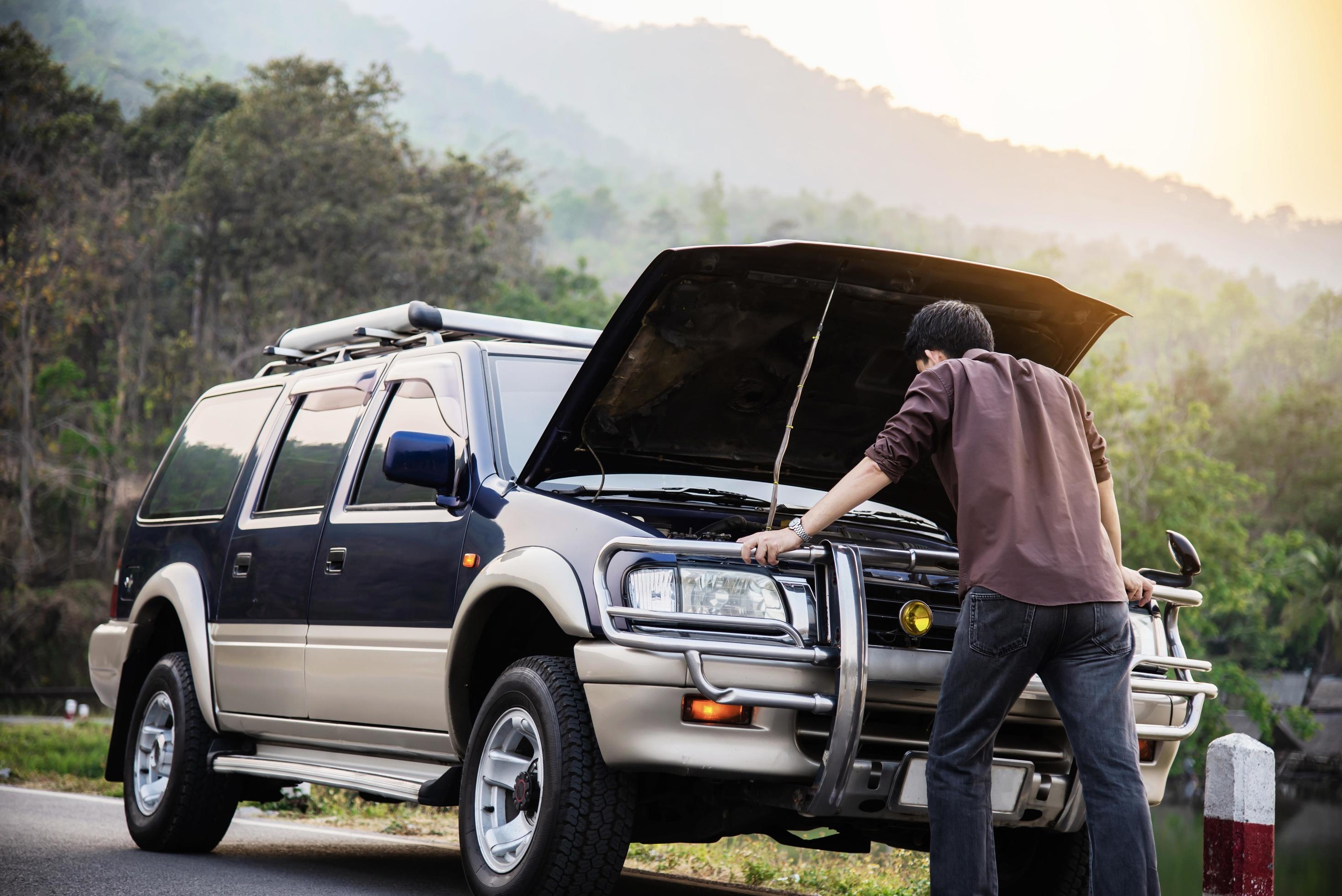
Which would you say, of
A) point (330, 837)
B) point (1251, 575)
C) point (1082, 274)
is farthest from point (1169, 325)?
point (330, 837)

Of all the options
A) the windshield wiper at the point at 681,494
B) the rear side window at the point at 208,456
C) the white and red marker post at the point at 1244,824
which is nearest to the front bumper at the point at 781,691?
the white and red marker post at the point at 1244,824

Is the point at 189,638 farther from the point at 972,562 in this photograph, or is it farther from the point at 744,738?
the point at 972,562

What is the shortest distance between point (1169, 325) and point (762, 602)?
113m

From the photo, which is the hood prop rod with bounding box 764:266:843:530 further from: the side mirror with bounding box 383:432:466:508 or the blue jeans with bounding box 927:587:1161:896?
the side mirror with bounding box 383:432:466:508

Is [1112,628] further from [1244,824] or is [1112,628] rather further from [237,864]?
[237,864]

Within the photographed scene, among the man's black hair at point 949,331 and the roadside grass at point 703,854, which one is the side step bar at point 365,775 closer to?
the roadside grass at point 703,854

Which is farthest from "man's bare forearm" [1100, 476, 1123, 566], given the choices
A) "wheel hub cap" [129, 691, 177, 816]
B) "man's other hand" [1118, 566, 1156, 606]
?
"wheel hub cap" [129, 691, 177, 816]

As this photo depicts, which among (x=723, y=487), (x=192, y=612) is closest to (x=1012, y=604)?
(x=723, y=487)

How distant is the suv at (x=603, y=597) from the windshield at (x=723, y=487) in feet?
0.07

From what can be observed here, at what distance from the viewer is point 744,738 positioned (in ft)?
13.6

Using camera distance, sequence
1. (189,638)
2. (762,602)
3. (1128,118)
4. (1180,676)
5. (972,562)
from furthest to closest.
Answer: (1128,118) → (189,638) → (1180,676) → (762,602) → (972,562)

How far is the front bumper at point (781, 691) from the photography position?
160 inches

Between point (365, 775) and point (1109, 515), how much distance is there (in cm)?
291

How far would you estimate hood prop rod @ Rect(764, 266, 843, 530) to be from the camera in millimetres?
4699
